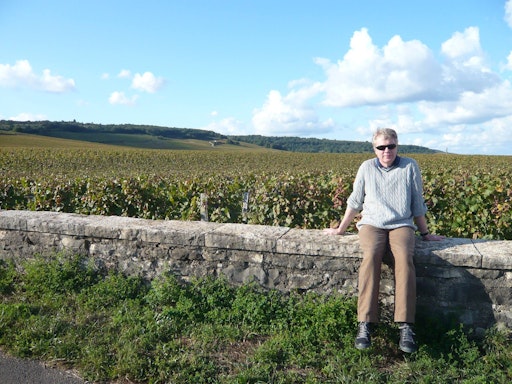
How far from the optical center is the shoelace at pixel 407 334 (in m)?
3.41

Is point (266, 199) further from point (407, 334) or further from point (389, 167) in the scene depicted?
point (407, 334)

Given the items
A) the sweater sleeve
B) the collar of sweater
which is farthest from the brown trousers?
the collar of sweater

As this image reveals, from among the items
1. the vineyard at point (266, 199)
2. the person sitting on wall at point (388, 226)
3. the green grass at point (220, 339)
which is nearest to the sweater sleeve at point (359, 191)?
the person sitting on wall at point (388, 226)

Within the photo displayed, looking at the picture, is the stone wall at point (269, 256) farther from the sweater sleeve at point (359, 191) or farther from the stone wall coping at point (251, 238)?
the sweater sleeve at point (359, 191)

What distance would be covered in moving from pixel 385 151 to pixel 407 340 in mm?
1607

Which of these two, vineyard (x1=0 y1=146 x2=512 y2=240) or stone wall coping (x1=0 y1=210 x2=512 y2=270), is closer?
stone wall coping (x1=0 y1=210 x2=512 y2=270)

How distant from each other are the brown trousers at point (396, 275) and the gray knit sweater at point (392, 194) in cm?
13

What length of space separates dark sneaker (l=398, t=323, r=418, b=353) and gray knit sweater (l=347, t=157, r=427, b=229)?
84 cm

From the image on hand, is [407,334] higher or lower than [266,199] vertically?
lower

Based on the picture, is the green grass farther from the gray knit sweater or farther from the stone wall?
the gray knit sweater

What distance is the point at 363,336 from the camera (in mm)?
3457

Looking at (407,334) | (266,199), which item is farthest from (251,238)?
(266,199)

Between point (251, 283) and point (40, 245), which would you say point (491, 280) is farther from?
point (40, 245)

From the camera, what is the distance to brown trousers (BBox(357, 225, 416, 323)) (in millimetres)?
3506
